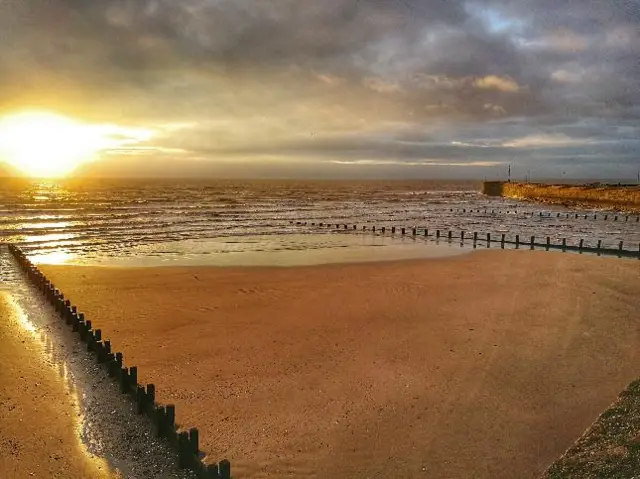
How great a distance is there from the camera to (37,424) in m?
8.11

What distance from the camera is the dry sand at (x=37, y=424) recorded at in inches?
273

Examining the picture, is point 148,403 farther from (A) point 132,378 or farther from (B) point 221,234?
(B) point 221,234

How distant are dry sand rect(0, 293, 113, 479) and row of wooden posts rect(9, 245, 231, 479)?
95cm

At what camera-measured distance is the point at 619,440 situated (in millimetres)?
6609

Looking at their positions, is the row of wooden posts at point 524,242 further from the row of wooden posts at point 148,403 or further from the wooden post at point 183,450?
the wooden post at point 183,450

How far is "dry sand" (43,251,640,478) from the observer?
24.8ft

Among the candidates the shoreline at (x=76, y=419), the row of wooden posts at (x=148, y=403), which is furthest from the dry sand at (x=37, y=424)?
the row of wooden posts at (x=148, y=403)

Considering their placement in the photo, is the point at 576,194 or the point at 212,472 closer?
the point at 212,472

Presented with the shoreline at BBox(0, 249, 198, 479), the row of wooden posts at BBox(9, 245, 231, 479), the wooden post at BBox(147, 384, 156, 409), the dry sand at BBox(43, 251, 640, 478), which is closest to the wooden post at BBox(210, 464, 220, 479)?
the row of wooden posts at BBox(9, 245, 231, 479)

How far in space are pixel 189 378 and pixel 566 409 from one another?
7.50 m

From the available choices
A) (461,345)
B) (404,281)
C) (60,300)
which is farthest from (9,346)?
(404,281)

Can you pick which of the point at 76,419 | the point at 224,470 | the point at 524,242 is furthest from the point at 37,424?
the point at 524,242

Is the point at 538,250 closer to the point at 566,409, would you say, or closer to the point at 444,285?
the point at 444,285

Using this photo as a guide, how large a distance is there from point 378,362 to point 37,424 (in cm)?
686
